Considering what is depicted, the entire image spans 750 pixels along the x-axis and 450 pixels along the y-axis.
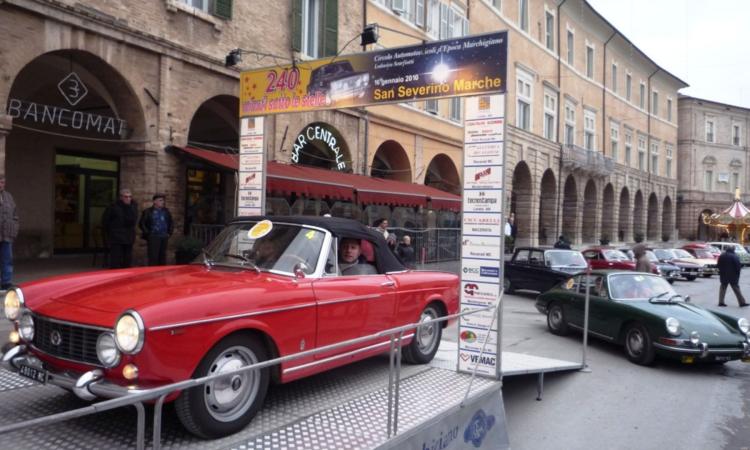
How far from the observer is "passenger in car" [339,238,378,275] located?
17.6ft

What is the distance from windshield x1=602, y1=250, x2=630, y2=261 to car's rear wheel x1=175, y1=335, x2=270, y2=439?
16502 mm

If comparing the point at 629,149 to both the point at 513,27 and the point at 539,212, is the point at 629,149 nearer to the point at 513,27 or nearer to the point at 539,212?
the point at 539,212

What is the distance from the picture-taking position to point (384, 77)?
901 cm

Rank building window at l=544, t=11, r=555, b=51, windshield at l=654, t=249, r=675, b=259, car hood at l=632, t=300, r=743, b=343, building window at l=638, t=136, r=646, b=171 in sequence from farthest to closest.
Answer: building window at l=638, t=136, r=646, b=171
building window at l=544, t=11, r=555, b=51
windshield at l=654, t=249, r=675, b=259
car hood at l=632, t=300, r=743, b=343

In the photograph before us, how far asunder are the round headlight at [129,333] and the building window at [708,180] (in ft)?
216

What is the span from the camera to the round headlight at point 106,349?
11.1ft

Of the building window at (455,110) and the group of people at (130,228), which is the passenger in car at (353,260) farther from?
the building window at (455,110)

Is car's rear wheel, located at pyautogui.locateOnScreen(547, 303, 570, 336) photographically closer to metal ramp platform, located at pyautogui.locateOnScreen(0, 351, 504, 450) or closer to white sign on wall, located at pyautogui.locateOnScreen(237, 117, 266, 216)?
metal ramp platform, located at pyautogui.locateOnScreen(0, 351, 504, 450)

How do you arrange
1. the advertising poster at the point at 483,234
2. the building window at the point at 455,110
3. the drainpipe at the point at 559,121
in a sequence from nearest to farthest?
the advertising poster at the point at 483,234
the building window at the point at 455,110
the drainpipe at the point at 559,121

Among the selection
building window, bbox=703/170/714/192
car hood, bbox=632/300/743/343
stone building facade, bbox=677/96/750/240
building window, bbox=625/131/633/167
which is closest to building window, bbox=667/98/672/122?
stone building facade, bbox=677/96/750/240

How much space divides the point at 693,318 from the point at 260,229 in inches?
254

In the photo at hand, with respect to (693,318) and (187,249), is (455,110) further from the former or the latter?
(693,318)

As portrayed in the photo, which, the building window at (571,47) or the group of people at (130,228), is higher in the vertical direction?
the building window at (571,47)

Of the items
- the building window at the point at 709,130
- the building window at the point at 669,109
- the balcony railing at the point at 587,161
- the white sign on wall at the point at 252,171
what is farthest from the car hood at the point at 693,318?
the building window at the point at 709,130
